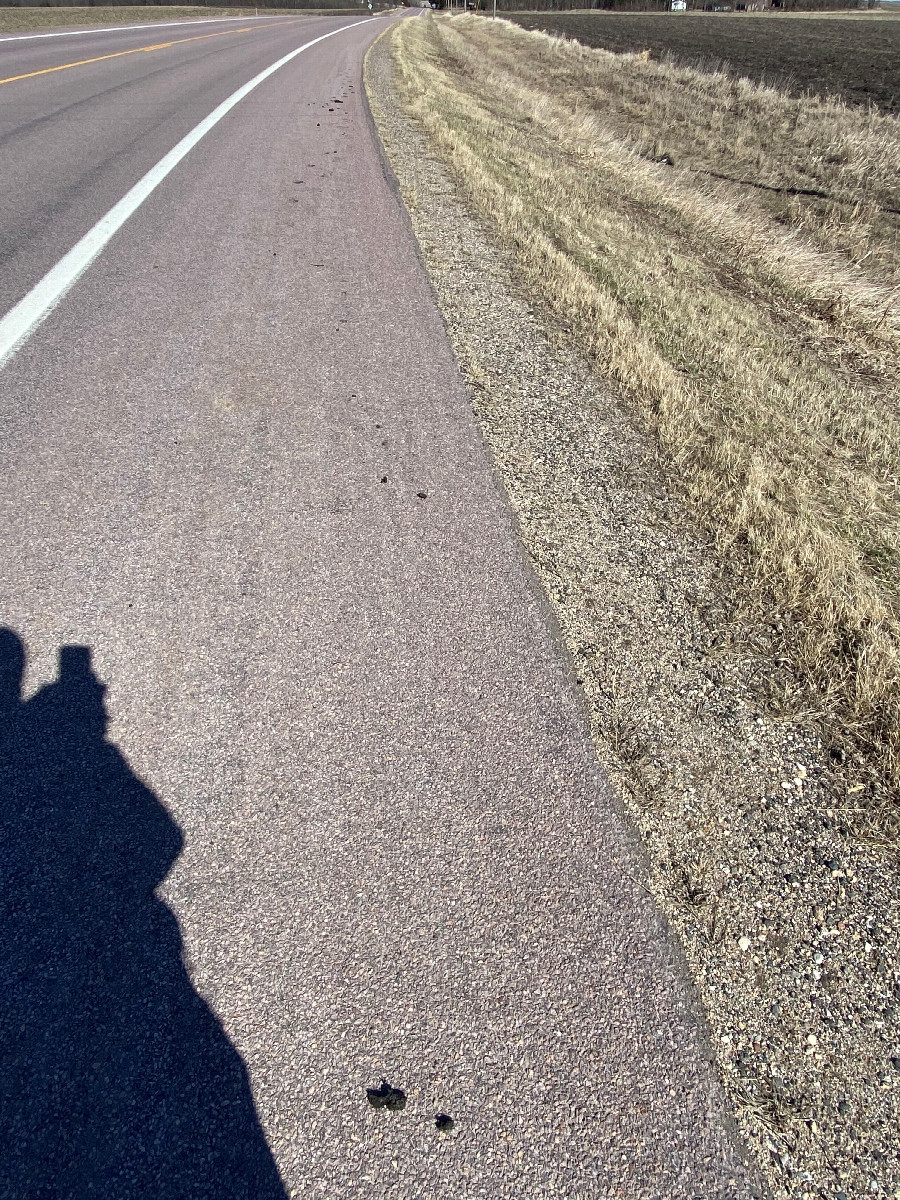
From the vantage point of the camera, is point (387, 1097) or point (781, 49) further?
point (781, 49)

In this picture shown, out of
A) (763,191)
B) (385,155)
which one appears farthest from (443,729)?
(763,191)

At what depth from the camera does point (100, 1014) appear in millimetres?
1708

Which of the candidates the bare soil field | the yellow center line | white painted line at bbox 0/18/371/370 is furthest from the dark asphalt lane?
the bare soil field

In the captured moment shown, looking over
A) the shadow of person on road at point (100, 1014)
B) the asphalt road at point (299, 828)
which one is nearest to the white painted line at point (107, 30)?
the asphalt road at point (299, 828)

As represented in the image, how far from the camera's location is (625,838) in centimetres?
221

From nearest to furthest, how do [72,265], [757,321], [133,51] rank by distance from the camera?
[72,265]
[757,321]
[133,51]

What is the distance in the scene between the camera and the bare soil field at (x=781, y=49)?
25.1 meters

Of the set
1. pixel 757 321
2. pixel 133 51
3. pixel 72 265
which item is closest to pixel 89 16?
pixel 133 51

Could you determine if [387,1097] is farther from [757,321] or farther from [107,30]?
[107,30]

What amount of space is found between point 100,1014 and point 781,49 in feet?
153

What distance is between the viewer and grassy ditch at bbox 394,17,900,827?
3146 millimetres

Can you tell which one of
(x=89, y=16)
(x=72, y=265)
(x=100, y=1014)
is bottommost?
(x=100, y=1014)

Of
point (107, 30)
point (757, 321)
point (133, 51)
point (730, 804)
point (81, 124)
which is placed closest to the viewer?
point (730, 804)

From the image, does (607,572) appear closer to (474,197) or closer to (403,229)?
(403,229)
